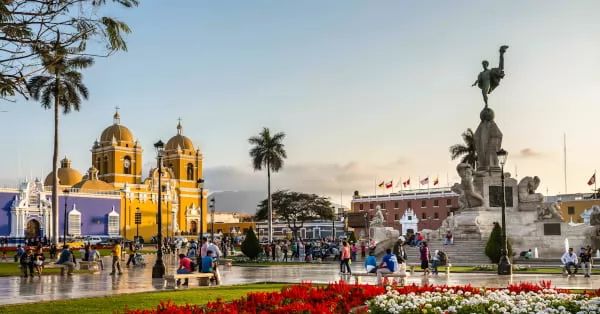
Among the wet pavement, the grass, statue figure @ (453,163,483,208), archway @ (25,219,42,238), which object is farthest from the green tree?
archway @ (25,219,42,238)

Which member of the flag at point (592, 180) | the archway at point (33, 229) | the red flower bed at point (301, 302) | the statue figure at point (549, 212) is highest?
the flag at point (592, 180)

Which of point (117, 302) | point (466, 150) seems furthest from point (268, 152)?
point (117, 302)

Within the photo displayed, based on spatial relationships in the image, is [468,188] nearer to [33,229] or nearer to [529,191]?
[529,191]

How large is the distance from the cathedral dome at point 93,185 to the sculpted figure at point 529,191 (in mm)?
47775

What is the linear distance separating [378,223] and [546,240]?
9.51 meters

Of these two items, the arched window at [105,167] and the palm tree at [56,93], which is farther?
the arched window at [105,167]

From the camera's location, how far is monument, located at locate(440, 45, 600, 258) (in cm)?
3045

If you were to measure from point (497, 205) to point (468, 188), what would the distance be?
5.21 feet

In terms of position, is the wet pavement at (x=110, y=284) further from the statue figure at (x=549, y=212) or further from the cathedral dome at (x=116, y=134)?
the cathedral dome at (x=116, y=134)

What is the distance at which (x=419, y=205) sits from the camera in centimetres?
8044

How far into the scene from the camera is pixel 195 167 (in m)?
91.3

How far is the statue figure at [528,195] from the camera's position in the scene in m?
31.9

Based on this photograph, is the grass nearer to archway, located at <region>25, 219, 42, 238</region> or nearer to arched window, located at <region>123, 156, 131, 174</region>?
archway, located at <region>25, 219, 42, 238</region>

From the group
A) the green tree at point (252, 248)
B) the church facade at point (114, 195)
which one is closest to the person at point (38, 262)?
the green tree at point (252, 248)
